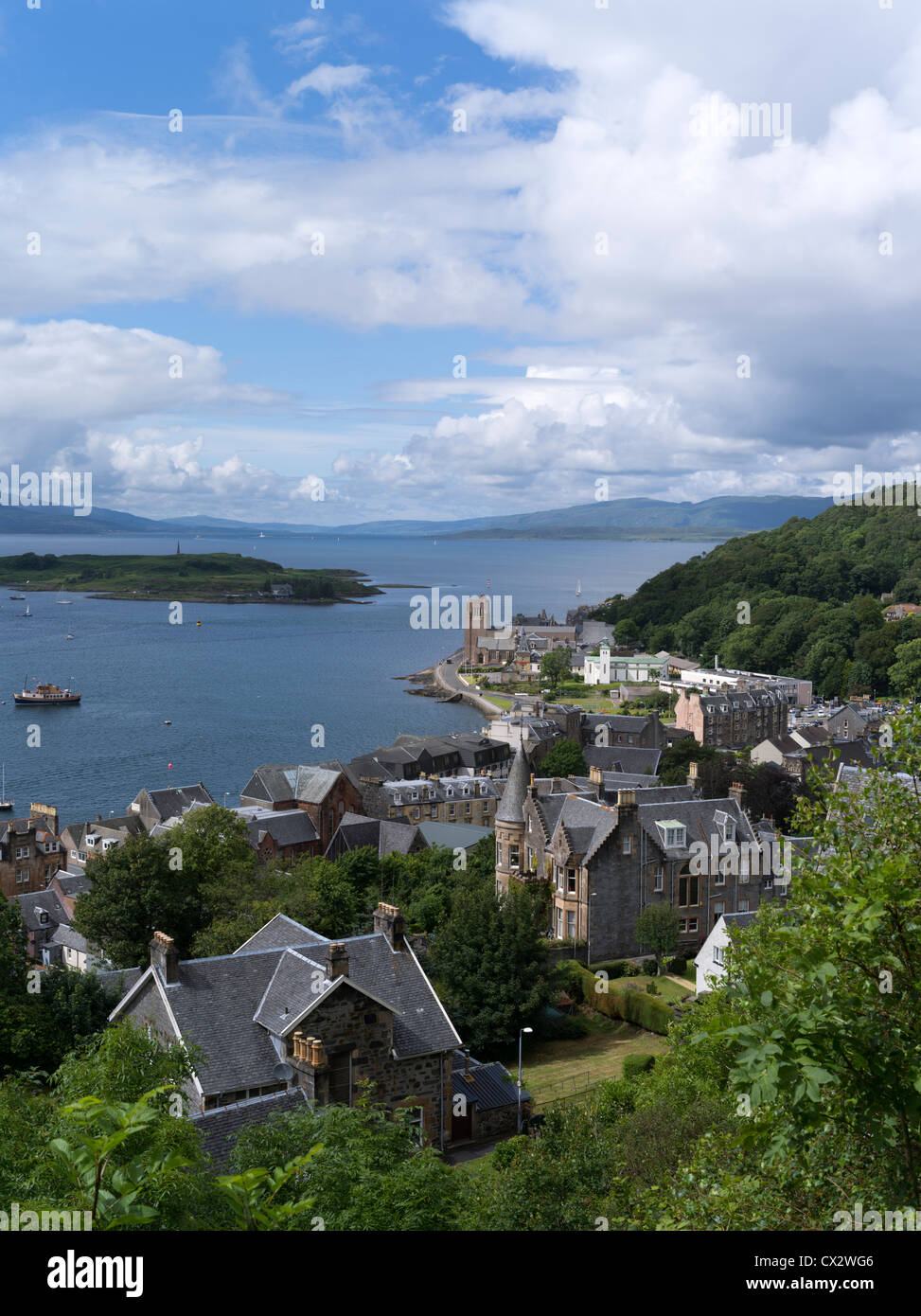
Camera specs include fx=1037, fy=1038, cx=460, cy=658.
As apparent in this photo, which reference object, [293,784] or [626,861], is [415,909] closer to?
[626,861]

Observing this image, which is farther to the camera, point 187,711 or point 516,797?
point 187,711

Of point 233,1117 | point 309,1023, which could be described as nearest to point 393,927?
point 309,1023

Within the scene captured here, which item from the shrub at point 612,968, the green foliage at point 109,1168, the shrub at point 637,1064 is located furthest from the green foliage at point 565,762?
the green foliage at point 109,1168

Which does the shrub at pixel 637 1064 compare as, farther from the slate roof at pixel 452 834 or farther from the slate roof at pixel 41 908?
the slate roof at pixel 41 908

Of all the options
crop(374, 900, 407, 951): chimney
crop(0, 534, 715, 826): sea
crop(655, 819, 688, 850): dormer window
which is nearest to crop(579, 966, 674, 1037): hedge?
crop(655, 819, 688, 850): dormer window
